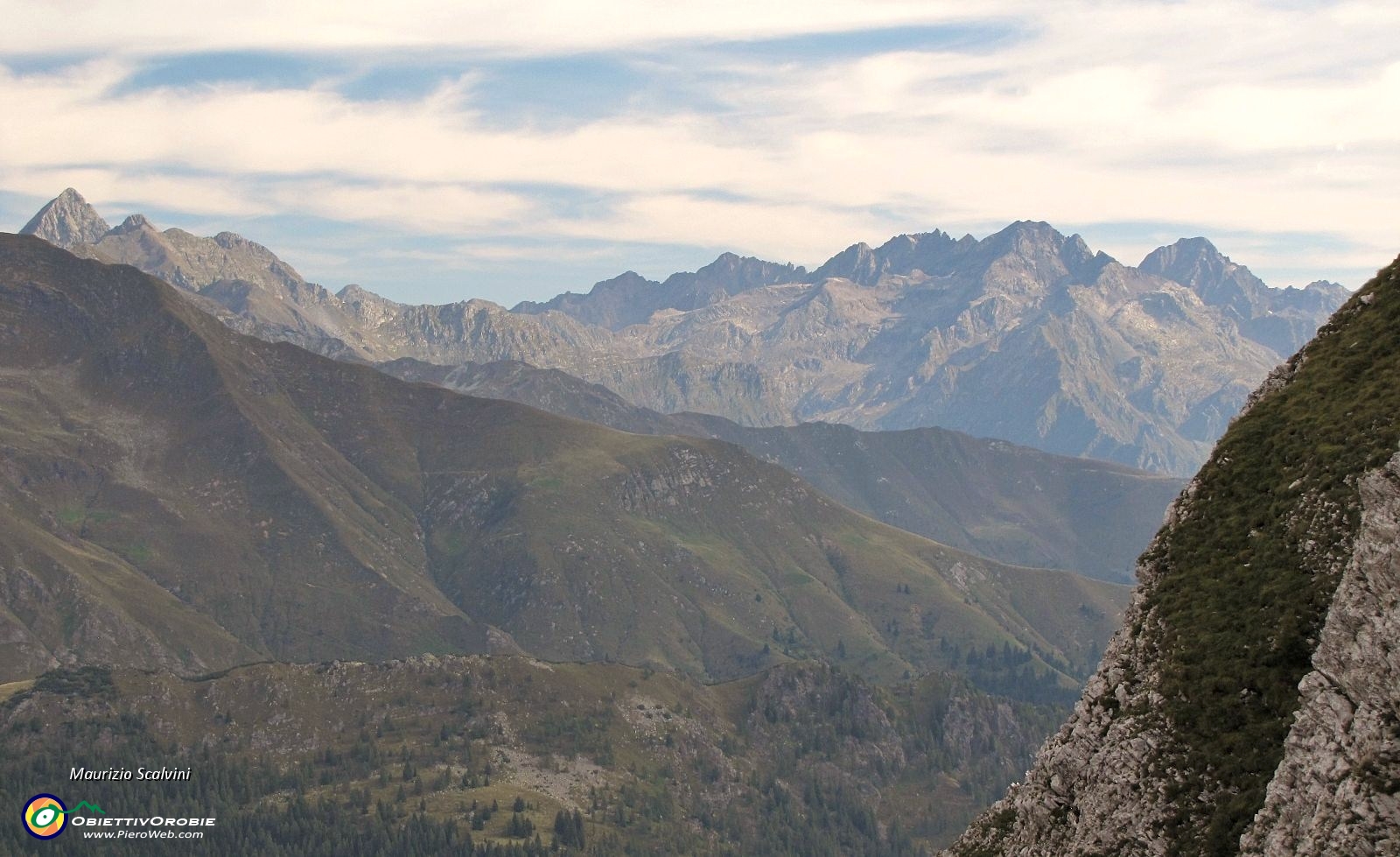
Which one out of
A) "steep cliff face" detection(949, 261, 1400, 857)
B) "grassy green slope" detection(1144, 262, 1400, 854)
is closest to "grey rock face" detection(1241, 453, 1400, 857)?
"steep cliff face" detection(949, 261, 1400, 857)

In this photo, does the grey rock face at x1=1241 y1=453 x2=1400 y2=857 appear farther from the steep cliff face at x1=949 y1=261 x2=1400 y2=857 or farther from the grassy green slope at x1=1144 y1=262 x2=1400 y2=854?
the grassy green slope at x1=1144 y1=262 x2=1400 y2=854

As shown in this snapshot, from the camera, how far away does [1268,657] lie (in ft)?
209

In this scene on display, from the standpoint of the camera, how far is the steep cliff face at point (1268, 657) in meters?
52.3

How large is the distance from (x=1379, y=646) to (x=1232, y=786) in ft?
42.7

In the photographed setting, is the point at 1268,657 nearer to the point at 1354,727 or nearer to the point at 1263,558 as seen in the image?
the point at 1263,558

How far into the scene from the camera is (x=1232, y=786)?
62.1m

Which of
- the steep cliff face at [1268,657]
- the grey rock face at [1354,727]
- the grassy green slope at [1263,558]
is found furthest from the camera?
the grassy green slope at [1263,558]

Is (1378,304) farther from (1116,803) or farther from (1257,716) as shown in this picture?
(1116,803)

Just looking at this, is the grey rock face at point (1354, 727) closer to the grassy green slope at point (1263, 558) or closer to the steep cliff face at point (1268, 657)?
the steep cliff face at point (1268, 657)

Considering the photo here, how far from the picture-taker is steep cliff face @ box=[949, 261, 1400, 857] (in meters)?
52.3

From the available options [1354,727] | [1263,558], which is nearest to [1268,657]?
[1263,558]

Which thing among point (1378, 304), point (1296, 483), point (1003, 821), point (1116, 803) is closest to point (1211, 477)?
point (1296, 483)

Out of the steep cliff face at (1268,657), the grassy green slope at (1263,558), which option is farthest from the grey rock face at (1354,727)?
the grassy green slope at (1263,558)

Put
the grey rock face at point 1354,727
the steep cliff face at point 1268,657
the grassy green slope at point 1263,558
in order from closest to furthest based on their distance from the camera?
the grey rock face at point 1354,727
the steep cliff face at point 1268,657
the grassy green slope at point 1263,558
